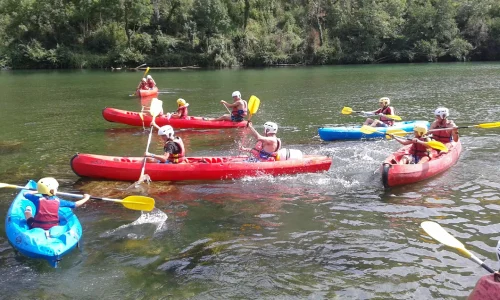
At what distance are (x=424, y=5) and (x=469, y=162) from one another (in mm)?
50320

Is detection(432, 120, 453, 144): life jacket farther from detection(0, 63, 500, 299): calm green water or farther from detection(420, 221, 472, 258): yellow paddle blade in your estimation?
detection(420, 221, 472, 258): yellow paddle blade

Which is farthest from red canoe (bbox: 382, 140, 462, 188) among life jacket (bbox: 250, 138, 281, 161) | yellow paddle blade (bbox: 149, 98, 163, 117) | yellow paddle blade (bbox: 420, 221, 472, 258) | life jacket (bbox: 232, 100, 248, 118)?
yellow paddle blade (bbox: 149, 98, 163, 117)

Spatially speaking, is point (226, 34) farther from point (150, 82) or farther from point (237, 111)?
point (237, 111)

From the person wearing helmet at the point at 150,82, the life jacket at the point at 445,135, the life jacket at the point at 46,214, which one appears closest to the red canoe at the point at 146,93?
the person wearing helmet at the point at 150,82

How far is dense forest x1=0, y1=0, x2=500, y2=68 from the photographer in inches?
1945

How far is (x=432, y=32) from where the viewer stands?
52344mm

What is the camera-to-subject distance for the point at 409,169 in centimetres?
949

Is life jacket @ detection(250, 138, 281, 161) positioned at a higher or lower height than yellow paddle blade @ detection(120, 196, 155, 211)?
higher

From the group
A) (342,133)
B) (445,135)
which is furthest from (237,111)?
(445,135)

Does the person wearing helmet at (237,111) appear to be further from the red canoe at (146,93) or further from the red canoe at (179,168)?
the red canoe at (146,93)

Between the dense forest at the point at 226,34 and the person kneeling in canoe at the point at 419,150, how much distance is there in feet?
132

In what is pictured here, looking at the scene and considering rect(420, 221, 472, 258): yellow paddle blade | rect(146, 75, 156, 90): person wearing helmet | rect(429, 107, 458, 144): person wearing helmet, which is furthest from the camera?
rect(146, 75, 156, 90): person wearing helmet

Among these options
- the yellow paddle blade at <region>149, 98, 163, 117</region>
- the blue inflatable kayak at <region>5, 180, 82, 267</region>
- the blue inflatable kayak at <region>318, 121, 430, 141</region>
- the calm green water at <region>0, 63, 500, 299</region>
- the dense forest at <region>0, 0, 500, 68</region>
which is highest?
the dense forest at <region>0, 0, 500, 68</region>

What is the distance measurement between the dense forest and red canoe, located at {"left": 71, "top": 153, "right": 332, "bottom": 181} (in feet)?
132
